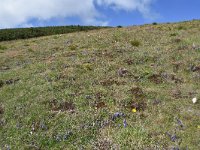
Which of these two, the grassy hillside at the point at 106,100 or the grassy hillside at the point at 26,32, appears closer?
the grassy hillside at the point at 106,100

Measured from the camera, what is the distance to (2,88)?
2155 centimetres

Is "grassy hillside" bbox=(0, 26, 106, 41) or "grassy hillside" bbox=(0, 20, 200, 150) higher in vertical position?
"grassy hillside" bbox=(0, 26, 106, 41)

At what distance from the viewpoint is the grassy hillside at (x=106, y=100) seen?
15445 mm

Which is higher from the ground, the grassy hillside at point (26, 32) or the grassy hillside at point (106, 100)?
the grassy hillside at point (26, 32)

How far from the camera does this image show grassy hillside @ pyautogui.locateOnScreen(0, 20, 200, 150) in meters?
15.4

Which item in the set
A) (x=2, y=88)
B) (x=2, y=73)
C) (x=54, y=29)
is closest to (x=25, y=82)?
(x=2, y=88)

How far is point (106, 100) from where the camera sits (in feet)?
60.3

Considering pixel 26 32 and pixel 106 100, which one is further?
pixel 26 32

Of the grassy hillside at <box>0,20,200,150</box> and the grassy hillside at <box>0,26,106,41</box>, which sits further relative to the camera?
the grassy hillside at <box>0,26,106,41</box>

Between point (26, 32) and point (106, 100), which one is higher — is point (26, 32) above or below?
above

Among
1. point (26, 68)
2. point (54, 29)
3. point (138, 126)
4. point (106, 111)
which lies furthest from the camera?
point (54, 29)

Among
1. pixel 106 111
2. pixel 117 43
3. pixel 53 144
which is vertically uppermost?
pixel 117 43

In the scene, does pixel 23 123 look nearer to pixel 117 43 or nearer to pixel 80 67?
pixel 80 67

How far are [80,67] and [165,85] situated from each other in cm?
583
